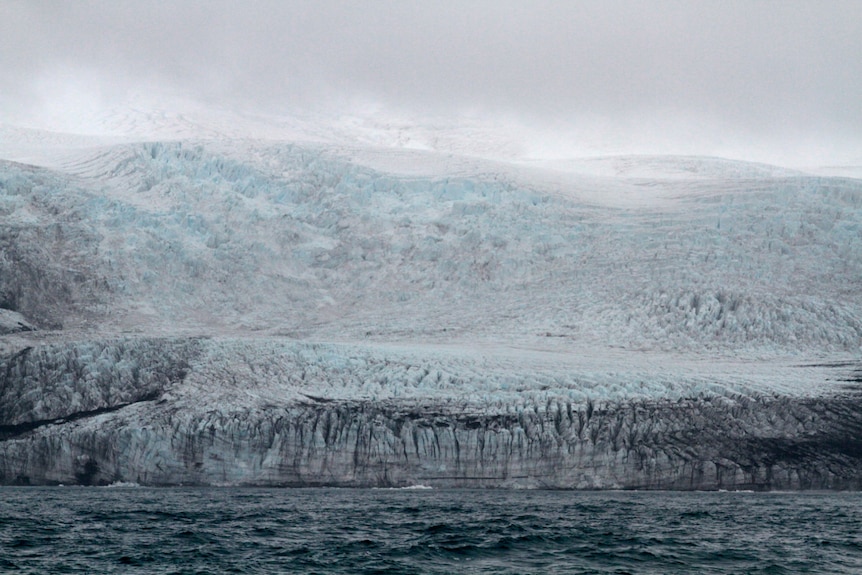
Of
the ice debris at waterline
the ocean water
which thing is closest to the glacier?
the ice debris at waterline

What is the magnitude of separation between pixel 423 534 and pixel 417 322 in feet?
82.2

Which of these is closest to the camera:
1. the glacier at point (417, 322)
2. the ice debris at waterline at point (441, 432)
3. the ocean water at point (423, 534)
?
the ocean water at point (423, 534)

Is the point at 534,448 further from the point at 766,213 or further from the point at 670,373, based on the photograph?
the point at 766,213

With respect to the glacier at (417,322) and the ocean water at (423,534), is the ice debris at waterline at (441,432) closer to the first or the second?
the glacier at (417,322)

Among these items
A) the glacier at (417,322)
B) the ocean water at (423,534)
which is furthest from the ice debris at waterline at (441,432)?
the ocean water at (423,534)

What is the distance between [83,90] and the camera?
84875mm

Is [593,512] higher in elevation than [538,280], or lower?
lower

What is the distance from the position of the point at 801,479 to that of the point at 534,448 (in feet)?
23.8

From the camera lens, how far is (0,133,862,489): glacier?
106 ft

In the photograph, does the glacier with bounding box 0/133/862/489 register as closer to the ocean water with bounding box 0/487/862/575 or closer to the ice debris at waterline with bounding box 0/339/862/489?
the ice debris at waterline with bounding box 0/339/862/489

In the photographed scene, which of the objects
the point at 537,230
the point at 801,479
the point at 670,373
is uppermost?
the point at 537,230

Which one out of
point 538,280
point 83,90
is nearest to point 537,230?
point 538,280

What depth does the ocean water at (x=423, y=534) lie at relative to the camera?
16094 mm

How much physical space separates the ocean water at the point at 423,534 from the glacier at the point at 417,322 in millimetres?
3780
